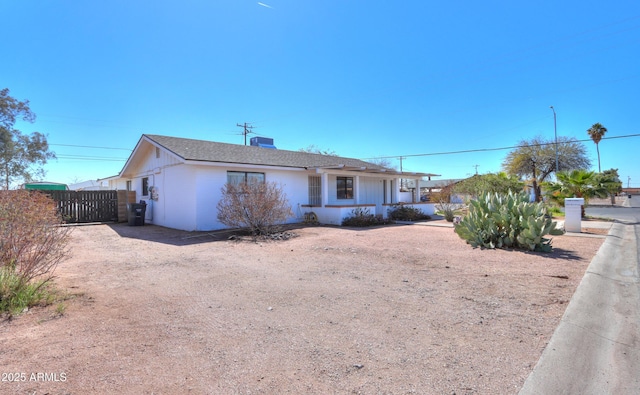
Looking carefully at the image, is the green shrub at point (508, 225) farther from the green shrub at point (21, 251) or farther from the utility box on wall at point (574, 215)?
the green shrub at point (21, 251)

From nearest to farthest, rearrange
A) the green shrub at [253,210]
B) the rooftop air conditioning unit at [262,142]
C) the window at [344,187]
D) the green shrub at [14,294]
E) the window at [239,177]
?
the green shrub at [14,294] < the green shrub at [253,210] < the window at [239,177] < the window at [344,187] < the rooftop air conditioning unit at [262,142]

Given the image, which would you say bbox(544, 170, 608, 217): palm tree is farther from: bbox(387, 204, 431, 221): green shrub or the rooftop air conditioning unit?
the rooftop air conditioning unit

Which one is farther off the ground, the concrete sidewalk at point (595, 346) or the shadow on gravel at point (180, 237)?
the shadow on gravel at point (180, 237)

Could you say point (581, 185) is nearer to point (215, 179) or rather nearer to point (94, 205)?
point (215, 179)

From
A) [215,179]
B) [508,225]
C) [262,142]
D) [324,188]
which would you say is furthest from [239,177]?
[262,142]

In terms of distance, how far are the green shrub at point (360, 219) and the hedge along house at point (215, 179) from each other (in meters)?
0.23

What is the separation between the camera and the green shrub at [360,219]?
47.3ft

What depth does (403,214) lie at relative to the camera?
17.6m

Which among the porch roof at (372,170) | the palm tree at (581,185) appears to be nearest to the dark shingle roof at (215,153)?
the porch roof at (372,170)

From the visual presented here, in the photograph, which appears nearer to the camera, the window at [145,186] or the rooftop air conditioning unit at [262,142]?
the window at [145,186]

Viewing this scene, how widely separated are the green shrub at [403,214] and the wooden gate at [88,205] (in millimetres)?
14946

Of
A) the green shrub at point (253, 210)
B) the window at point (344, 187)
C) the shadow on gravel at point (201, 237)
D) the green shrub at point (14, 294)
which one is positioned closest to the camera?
the green shrub at point (14, 294)

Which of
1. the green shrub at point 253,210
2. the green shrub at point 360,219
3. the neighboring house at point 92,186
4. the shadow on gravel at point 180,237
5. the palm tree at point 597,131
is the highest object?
the palm tree at point 597,131

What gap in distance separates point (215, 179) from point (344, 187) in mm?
7333
